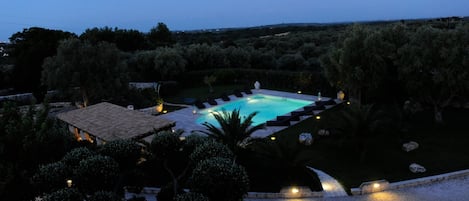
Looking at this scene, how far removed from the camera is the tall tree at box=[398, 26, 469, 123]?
1467cm

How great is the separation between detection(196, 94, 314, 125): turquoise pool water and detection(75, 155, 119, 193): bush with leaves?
12558 millimetres

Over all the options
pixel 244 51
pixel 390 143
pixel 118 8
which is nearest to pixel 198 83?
pixel 244 51

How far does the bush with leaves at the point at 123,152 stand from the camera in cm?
987

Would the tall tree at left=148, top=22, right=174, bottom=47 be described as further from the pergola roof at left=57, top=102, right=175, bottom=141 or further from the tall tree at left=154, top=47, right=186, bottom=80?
the pergola roof at left=57, top=102, right=175, bottom=141

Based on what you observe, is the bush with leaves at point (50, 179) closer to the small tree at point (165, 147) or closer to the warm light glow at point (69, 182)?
the warm light glow at point (69, 182)

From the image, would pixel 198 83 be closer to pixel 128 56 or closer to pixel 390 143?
pixel 128 56

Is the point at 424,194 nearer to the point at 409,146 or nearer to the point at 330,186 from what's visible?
the point at 330,186

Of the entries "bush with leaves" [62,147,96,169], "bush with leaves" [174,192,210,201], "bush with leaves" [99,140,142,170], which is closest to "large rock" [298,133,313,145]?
"bush with leaves" [99,140,142,170]

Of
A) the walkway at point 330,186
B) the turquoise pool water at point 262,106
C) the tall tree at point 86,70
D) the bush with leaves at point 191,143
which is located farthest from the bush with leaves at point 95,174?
the tall tree at point 86,70

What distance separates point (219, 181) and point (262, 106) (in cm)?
1632

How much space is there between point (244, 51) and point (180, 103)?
41.3 feet

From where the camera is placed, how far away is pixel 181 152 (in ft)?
37.1

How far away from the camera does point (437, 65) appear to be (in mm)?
15242

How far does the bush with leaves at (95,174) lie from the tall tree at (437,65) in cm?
1382
